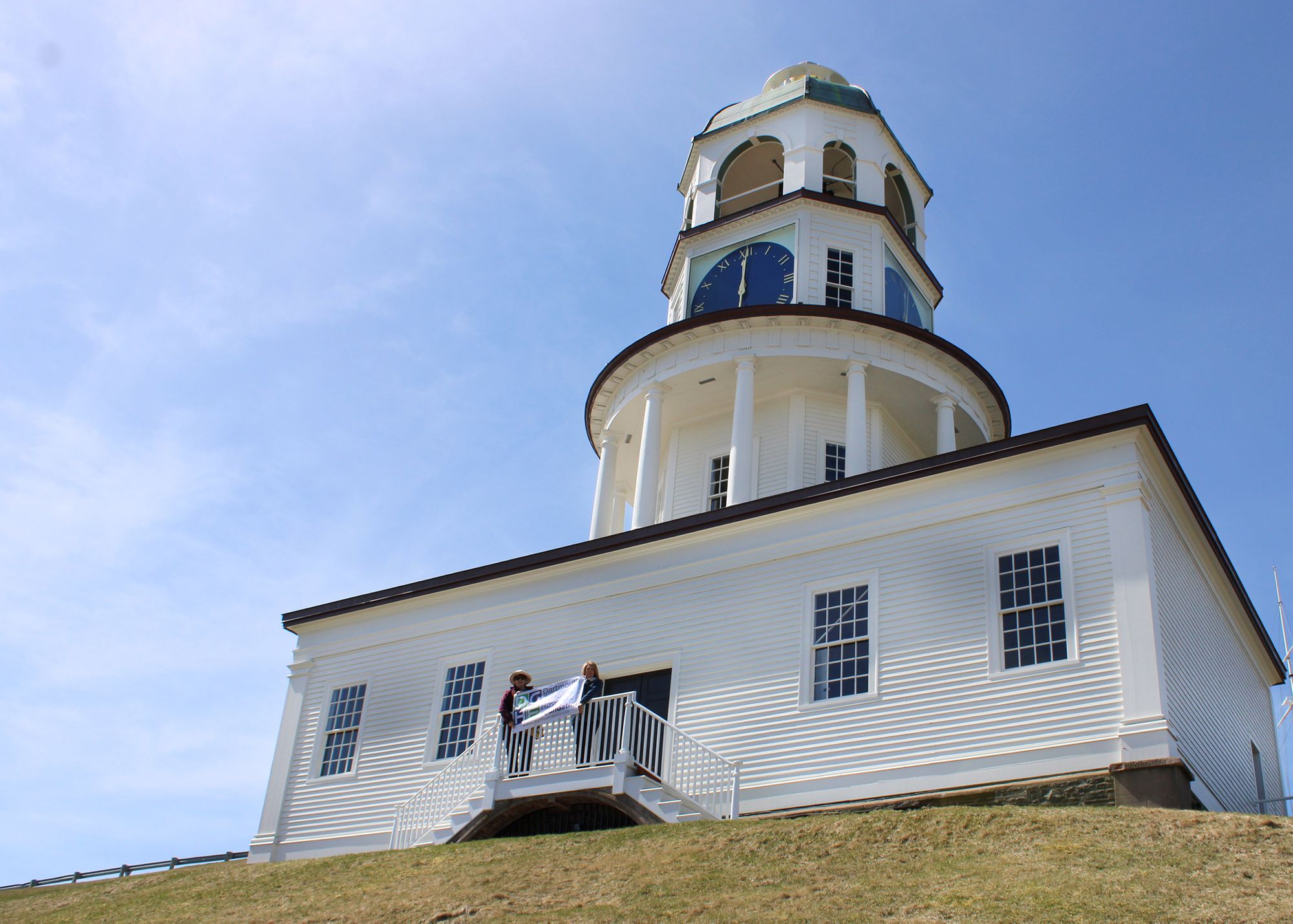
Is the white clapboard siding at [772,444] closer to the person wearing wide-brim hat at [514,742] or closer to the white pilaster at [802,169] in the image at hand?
the white pilaster at [802,169]

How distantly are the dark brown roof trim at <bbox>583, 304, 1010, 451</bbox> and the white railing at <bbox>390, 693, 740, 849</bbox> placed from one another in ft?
29.9

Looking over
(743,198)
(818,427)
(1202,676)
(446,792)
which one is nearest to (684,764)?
(446,792)

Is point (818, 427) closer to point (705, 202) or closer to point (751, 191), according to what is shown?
point (751, 191)

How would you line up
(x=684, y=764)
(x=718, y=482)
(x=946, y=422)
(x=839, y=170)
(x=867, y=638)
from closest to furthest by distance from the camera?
(x=684, y=764) → (x=867, y=638) → (x=946, y=422) → (x=718, y=482) → (x=839, y=170)

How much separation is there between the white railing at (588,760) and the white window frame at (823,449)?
25.4ft

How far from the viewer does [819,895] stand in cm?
1226

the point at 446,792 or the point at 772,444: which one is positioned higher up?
the point at 772,444

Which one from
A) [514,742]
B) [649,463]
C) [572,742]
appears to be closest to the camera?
[572,742]

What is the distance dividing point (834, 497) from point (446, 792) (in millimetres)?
7596

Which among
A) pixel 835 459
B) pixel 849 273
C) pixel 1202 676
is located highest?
pixel 849 273

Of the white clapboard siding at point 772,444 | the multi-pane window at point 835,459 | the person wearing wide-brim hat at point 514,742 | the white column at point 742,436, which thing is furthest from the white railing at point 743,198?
the person wearing wide-brim hat at point 514,742

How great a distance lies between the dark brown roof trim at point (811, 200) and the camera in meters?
28.6

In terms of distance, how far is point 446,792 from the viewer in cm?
2016

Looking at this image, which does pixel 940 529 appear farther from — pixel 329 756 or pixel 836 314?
pixel 329 756
